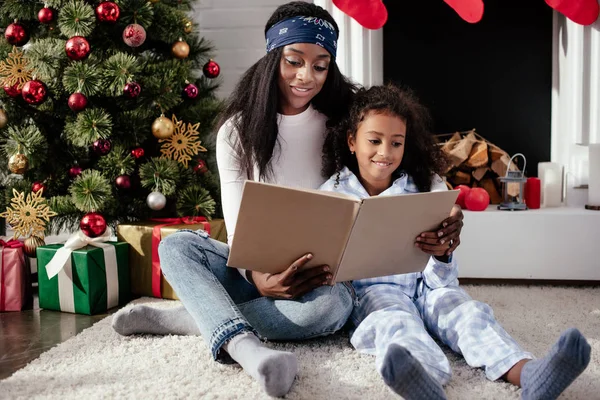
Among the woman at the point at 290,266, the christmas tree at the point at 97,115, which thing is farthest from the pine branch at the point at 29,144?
the woman at the point at 290,266

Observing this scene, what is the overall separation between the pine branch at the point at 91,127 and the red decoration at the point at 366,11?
37.6 inches

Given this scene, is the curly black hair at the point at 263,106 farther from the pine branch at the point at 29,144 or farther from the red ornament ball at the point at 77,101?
the pine branch at the point at 29,144

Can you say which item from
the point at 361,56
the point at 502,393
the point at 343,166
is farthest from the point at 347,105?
the point at 502,393

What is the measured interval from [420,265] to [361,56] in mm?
1197

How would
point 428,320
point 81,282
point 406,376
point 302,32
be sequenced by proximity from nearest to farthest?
point 406,376 → point 428,320 → point 302,32 → point 81,282

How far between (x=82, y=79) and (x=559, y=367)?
169 cm

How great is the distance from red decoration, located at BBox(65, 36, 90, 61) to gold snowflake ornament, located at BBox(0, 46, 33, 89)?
0.18m

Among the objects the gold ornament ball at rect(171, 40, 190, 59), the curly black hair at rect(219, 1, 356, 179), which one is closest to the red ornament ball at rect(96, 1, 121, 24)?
the gold ornament ball at rect(171, 40, 190, 59)

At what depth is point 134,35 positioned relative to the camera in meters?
2.06

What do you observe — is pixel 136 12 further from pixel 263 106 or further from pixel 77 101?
pixel 263 106

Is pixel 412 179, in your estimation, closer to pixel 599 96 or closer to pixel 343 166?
pixel 343 166

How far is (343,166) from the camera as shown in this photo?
1653 millimetres

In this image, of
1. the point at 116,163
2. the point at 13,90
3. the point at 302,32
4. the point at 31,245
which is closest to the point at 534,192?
the point at 302,32

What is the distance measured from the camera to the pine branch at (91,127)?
2012 millimetres
